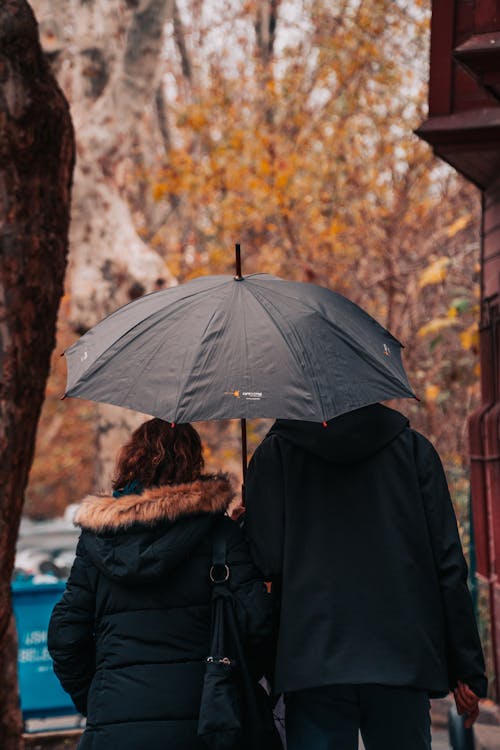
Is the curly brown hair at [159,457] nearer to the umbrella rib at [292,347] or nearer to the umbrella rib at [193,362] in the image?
the umbrella rib at [193,362]

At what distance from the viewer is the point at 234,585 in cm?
340

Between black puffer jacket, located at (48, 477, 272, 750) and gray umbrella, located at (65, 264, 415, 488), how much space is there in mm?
307

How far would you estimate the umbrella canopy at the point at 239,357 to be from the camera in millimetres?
3436

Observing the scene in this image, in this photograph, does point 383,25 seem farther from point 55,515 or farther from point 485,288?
point 55,515

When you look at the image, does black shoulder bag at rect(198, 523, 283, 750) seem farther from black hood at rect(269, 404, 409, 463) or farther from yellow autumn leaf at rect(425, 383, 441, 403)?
yellow autumn leaf at rect(425, 383, 441, 403)

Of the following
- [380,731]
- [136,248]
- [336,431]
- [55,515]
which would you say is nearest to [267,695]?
[380,731]

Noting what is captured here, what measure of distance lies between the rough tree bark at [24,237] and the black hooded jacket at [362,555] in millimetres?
2493

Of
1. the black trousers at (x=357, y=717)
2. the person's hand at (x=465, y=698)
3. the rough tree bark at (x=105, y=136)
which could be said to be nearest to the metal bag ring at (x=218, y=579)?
the black trousers at (x=357, y=717)

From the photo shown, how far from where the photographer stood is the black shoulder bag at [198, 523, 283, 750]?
10.7 feet

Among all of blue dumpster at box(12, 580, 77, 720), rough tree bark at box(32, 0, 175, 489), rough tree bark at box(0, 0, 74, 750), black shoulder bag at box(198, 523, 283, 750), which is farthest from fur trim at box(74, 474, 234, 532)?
rough tree bark at box(32, 0, 175, 489)

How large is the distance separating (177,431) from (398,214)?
10.6 metres

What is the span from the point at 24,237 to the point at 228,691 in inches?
126

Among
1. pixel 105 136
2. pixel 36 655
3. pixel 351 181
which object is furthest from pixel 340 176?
pixel 36 655

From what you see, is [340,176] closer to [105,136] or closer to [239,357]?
[105,136]
